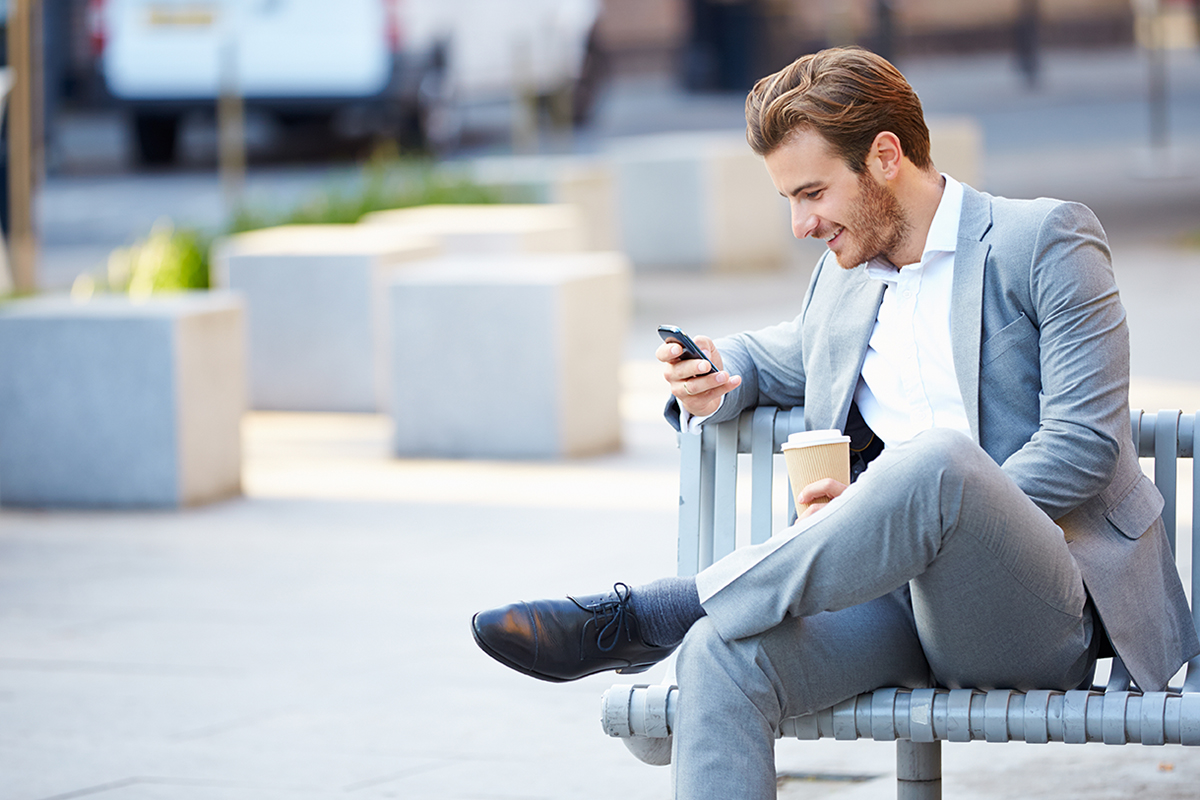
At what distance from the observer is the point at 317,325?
859 centimetres

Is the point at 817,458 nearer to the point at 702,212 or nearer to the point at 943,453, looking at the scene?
the point at 943,453

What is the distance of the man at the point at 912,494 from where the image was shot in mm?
2803

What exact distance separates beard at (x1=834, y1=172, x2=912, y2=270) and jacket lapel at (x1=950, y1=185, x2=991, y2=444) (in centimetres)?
11

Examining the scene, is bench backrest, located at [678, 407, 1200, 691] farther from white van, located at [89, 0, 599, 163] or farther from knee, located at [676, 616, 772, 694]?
white van, located at [89, 0, 599, 163]

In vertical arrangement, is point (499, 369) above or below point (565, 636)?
below

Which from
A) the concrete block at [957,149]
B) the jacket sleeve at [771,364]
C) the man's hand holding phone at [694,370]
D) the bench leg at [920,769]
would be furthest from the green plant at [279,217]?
the bench leg at [920,769]

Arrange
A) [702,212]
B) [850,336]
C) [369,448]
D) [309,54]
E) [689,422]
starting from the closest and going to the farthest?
[850,336] → [689,422] → [369,448] → [702,212] → [309,54]

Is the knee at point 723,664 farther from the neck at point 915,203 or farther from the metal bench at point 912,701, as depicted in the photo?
the neck at point 915,203

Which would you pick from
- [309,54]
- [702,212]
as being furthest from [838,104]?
[309,54]

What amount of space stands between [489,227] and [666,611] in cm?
700

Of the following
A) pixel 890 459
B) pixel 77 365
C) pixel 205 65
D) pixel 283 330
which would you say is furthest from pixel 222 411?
pixel 205 65

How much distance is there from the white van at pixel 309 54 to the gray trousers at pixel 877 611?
45.3 ft

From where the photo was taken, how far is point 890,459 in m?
2.79

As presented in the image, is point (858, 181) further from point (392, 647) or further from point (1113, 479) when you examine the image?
point (392, 647)
